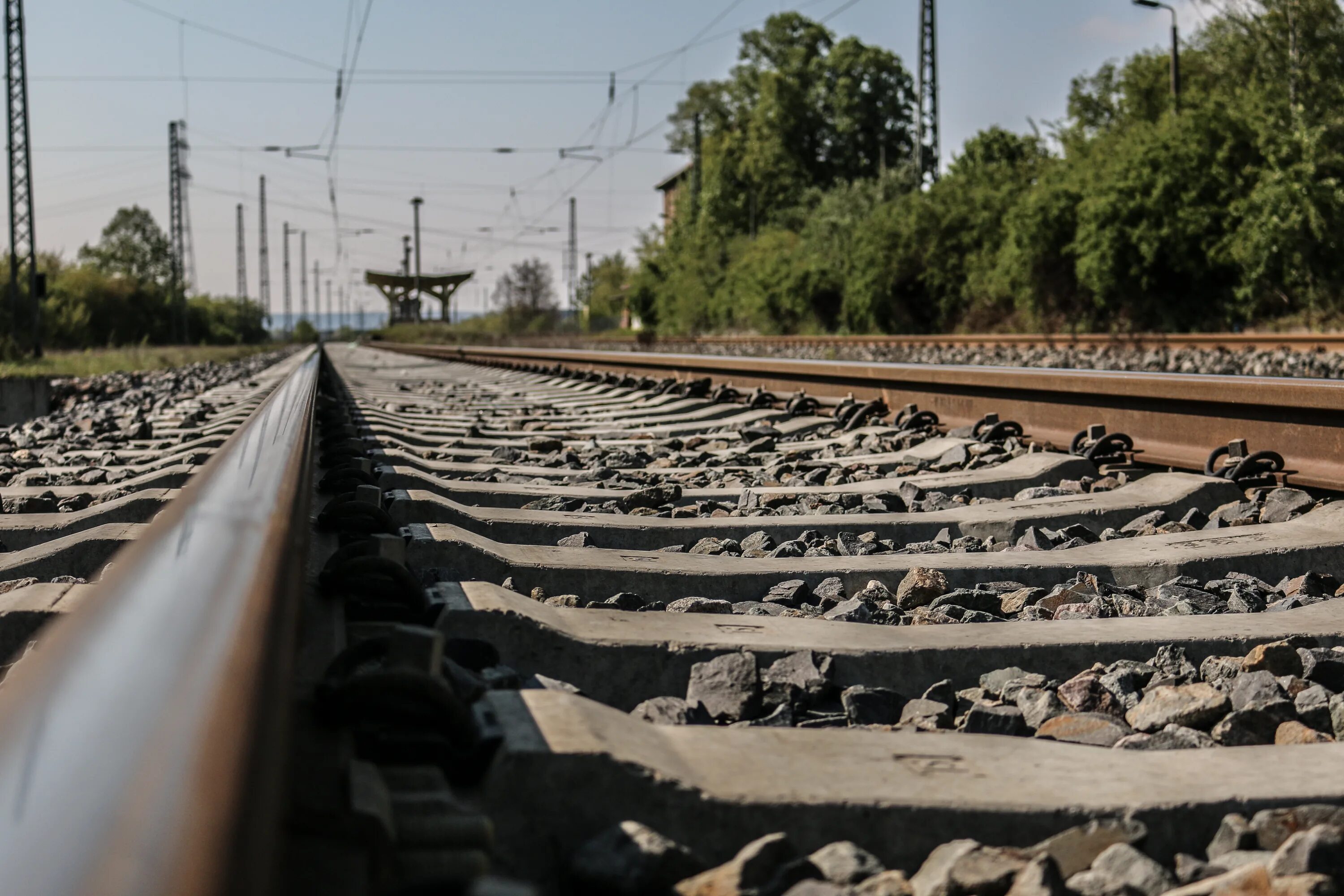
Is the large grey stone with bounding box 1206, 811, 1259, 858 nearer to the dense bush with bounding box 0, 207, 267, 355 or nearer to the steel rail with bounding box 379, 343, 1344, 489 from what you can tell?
the steel rail with bounding box 379, 343, 1344, 489

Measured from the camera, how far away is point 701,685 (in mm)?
1823

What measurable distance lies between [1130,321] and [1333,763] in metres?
24.0

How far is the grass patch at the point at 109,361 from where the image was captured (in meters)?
16.7

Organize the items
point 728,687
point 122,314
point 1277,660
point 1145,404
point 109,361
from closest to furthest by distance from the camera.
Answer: point 728,687, point 1277,660, point 1145,404, point 109,361, point 122,314

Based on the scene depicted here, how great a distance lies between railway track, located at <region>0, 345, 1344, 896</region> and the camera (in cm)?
73

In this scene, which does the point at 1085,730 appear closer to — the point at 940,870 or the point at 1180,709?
the point at 1180,709

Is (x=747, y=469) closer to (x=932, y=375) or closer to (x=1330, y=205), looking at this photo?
(x=932, y=375)

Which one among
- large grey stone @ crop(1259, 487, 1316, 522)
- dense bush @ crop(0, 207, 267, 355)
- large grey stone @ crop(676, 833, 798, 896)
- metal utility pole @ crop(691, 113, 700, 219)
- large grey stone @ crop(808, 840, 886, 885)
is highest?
metal utility pole @ crop(691, 113, 700, 219)

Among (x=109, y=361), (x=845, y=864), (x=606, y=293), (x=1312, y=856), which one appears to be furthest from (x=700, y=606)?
(x=606, y=293)

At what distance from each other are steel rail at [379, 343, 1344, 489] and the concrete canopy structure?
82.0m

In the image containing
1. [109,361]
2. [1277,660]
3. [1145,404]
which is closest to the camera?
[1277,660]

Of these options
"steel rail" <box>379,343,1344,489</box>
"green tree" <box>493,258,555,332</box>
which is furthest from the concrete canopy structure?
"steel rail" <box>379,343,1344,489</box>

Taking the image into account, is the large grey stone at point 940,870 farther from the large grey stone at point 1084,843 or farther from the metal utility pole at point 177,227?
the metal utility pole at point 177,227

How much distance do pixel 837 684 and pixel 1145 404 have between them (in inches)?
118
